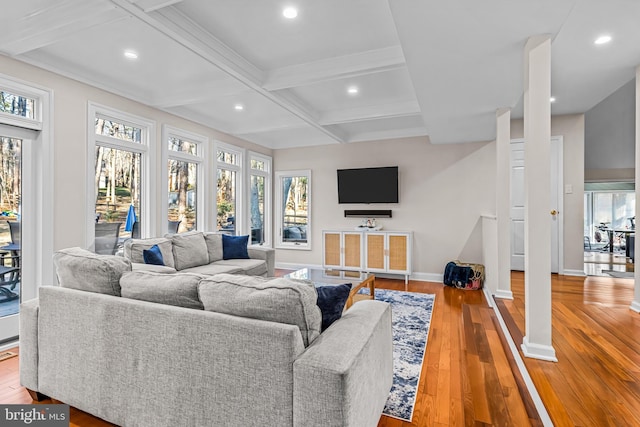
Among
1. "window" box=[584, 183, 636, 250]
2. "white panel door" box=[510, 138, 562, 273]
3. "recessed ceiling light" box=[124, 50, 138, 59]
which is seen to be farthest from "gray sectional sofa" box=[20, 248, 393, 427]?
"window" box=[584, 183, 636, 250]

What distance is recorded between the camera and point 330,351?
1.21 meters

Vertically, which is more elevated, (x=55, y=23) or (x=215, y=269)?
(x=55, y=23)

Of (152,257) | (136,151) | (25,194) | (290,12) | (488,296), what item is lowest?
(488,296)

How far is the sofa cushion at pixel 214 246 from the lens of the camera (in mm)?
4355

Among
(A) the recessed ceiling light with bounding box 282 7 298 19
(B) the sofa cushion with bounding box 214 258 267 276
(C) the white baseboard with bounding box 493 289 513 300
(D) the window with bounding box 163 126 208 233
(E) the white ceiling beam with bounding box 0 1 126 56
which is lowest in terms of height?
(C) the white baseboard with bounding box 493 289 513 300

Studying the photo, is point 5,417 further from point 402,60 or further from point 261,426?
point 402,60

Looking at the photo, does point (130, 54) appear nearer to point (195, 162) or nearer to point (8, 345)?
point (195, 162)

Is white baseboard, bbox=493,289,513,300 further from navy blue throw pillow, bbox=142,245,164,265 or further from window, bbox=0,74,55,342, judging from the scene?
window, bbox=0,74,55,342

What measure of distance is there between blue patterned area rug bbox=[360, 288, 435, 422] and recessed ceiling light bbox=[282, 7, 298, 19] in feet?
8.93

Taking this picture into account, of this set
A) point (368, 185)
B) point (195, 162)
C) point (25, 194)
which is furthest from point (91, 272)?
point (368, 185)

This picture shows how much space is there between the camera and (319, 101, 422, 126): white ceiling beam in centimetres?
423

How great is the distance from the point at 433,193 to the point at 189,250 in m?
3.99

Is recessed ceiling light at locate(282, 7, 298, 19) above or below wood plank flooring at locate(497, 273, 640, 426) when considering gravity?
above

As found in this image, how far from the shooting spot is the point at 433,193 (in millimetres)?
5508
